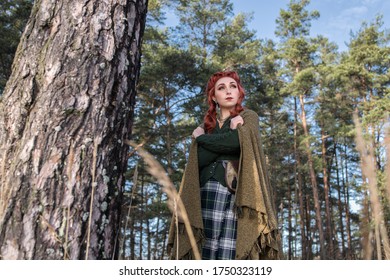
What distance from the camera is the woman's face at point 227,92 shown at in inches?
110

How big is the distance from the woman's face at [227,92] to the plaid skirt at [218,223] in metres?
0.64

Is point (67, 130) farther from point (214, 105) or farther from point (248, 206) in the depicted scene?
point (214, 105)

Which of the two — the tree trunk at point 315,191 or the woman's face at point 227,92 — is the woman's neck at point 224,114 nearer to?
the woman's face at point 227,92

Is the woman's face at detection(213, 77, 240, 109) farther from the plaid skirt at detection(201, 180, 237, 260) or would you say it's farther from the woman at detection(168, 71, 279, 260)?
the plaid skirt at detection(201, 180, 237, 260)

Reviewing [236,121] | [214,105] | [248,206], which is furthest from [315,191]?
[248,206]

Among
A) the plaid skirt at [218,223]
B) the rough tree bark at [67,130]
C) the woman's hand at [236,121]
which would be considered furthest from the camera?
the woman's hand at [236,121]

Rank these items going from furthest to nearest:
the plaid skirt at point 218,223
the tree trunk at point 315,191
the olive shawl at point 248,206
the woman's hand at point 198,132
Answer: the tree trunk at point 315,191 < the woman's hand at point 198,132 < the plaid skirt at point 218,223 < the olive shawl at point 248,206

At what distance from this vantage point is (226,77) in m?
2.86

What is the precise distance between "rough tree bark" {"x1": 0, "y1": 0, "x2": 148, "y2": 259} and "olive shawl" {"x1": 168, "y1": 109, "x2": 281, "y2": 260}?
83cm

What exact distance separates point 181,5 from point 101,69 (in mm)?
16659

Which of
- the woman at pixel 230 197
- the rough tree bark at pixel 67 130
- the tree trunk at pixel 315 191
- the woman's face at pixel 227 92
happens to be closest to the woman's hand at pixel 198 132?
the woman at pixel 230 197

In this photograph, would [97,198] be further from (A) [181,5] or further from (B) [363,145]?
(A) [181,5]

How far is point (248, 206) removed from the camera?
236cm
